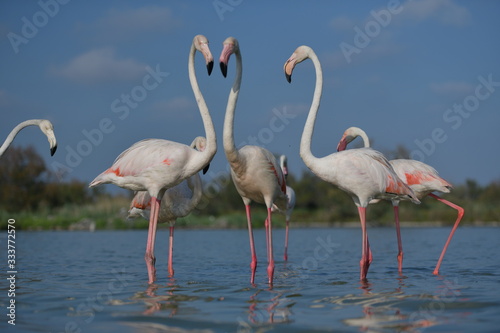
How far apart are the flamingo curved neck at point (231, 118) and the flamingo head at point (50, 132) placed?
281 cm

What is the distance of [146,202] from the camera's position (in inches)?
344

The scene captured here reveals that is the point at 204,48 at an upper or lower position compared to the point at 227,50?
upper

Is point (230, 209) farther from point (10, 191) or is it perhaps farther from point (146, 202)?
point (146, 202)

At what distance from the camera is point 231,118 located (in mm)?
6711

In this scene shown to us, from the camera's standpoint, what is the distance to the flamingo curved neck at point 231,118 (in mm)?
6637

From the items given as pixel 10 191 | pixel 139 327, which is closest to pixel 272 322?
pixel 139 327

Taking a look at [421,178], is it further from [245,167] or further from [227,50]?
[227,50]

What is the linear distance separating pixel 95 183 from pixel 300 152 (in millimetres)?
2560

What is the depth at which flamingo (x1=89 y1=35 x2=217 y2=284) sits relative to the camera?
6.84 meters

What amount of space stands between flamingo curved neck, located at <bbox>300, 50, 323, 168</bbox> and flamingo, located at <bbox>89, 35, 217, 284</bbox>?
3.74 ft

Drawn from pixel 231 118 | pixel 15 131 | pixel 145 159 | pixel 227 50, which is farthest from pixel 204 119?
pixel 15 131

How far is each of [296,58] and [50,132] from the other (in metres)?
3.57

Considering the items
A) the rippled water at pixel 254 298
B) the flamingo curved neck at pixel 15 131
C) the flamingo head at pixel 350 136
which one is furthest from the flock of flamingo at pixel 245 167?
the flamingo head at pixel 350 136

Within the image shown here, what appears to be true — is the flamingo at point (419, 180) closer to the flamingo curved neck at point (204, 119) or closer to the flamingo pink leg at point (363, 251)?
the flamingo pink leg at point (363, 251)
